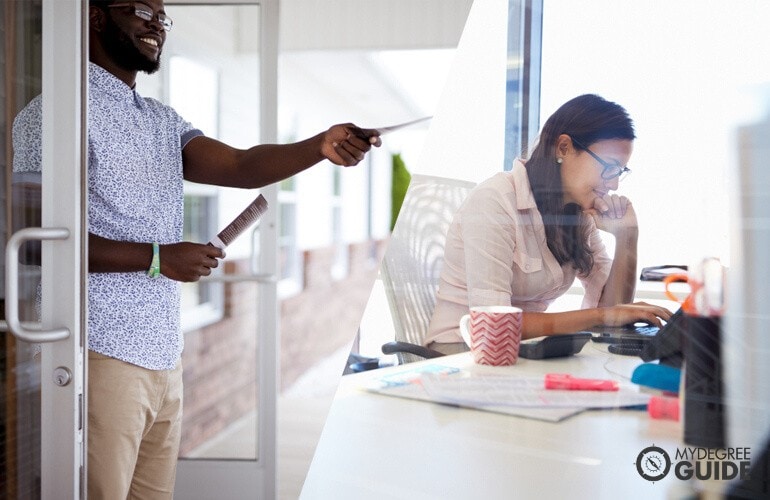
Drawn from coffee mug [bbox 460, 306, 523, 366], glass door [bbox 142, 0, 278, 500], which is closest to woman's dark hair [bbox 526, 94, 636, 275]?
coffee mug [bbox 460, 306, 523, 366]

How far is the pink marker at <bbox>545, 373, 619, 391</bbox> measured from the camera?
1318 mm

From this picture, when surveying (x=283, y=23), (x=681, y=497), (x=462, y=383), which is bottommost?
(x=681, y=497)

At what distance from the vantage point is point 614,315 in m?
1.33

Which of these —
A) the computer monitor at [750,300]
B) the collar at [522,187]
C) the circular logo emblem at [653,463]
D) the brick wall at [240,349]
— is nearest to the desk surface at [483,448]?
the circular logo emblem at [653,463]

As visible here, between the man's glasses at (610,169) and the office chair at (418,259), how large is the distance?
21 centimetres

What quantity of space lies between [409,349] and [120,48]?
0.95 meters

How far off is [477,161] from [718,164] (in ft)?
1.23

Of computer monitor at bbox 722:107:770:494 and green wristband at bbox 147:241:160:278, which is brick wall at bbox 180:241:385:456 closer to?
green wristband at bbox 147:241:160:278

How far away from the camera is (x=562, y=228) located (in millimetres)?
1348

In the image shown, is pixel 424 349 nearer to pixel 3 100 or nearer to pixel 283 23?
pixel 3 100

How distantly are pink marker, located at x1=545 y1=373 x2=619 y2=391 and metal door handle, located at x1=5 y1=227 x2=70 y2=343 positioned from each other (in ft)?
2.94

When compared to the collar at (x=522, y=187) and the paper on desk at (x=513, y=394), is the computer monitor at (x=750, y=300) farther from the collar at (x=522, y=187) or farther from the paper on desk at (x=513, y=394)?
the collar at (x=522, y=187)

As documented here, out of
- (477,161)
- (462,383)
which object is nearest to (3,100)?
(477,161)

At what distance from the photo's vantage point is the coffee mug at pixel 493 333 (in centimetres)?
139
